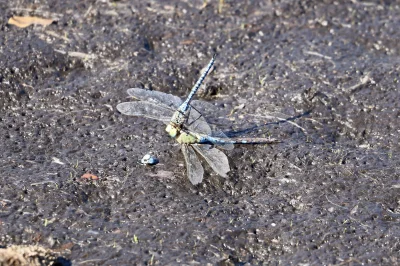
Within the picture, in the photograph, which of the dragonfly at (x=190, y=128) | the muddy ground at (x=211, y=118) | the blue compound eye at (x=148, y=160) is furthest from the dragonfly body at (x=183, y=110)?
the blue compound eye at (x=148, y=160)

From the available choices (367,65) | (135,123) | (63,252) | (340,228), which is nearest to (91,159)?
(135,123)

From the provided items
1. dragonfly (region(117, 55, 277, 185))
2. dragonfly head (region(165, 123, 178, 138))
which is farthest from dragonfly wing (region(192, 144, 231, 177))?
dragonfly head (region(165, 123, 178, 138))

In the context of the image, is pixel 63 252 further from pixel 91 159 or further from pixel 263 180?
pixel 263 180

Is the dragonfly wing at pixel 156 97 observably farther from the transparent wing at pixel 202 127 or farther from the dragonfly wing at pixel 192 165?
the dragonfly wing at pixel 192 165

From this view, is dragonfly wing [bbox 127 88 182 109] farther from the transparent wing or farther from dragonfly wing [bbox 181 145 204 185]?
dragonfly wing [bbox 181 145 204 185]

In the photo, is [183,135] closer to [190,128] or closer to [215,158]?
[190,128]
